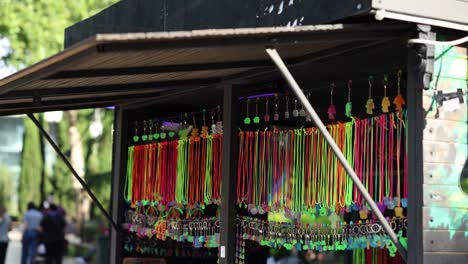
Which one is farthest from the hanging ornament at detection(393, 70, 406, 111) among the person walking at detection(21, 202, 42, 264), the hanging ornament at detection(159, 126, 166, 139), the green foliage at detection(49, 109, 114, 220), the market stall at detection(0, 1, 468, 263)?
the green foliage at detection(49, 109, 114, 220)

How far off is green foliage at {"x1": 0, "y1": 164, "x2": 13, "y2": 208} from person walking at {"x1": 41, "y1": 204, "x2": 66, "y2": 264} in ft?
33.7

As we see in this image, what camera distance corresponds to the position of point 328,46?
4730 mm

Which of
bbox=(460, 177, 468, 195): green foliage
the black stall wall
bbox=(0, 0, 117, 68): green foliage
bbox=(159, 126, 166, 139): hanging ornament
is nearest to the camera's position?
bbox=(460, 177, 468, 195): green foliage

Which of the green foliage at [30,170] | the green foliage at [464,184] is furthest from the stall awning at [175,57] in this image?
the green foliage at [30,170]

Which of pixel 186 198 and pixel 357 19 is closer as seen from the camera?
pixel 357 19

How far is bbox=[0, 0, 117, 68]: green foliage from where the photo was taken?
14.2 m

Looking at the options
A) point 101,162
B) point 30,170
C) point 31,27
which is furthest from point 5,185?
point 31,27

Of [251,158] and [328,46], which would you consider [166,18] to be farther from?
[328,46]

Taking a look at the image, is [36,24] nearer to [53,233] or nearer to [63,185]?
[53,233]

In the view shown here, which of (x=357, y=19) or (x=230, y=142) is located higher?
(x=357, y=19)

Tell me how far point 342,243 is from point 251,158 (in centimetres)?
125

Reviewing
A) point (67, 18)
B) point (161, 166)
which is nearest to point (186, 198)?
point (161, 166)

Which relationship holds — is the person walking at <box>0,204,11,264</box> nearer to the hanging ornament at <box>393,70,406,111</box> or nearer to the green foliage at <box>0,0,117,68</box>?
the green foliage at <box>0,0,117,68</box>

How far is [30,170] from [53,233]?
9.98 m
